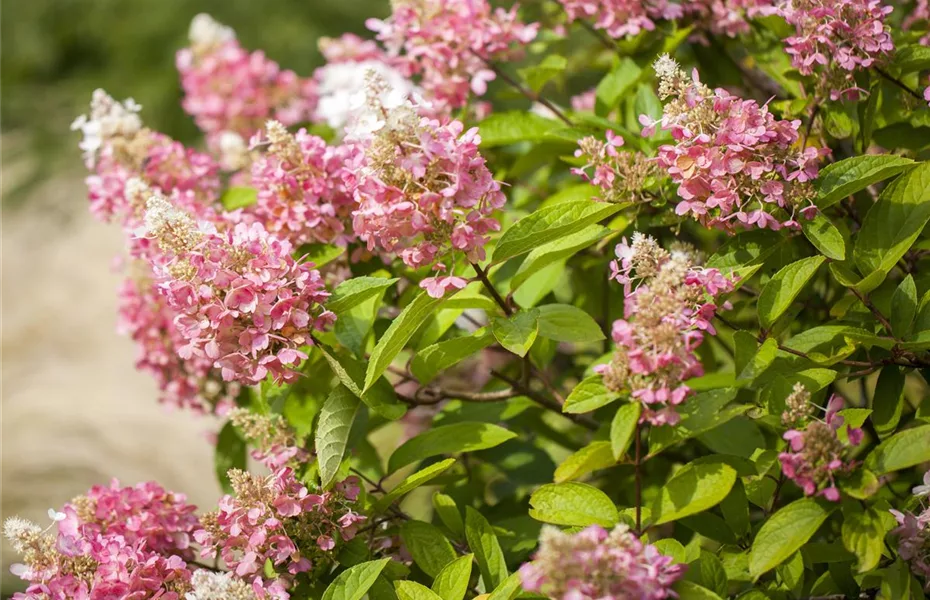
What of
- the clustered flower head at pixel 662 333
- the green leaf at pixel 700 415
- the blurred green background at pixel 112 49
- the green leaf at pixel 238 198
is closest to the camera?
the clustered flower head at pixel 662 333

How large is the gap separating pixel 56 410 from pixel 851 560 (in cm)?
217

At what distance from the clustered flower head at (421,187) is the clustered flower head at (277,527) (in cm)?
28

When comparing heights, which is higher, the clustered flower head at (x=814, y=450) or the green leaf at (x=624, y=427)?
the green leaf at (x=624, y=427)

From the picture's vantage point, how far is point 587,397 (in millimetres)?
955

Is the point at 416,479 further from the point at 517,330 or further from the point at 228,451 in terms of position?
the point at 228,451

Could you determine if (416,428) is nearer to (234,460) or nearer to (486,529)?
(234,460)

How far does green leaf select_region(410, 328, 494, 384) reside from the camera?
1.07 m

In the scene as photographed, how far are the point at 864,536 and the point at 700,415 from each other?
19cm

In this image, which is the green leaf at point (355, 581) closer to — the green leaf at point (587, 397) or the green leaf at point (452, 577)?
the green leaf at point (452, 577)

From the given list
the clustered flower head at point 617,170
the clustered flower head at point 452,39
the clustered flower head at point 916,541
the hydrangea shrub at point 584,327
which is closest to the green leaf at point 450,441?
the hydrangea shrub at point 584,327

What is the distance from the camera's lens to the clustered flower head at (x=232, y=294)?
970 millimetres

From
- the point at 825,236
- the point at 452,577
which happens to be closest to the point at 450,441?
the point at 452,577

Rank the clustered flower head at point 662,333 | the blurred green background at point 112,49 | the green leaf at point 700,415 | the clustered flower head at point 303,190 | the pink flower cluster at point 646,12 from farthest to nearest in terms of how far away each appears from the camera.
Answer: the blurred green background at point 112,49
the pink flower cluster at point 646,12
the clustered flower head at point 303,190
the green leaf at point 700,415
the clustered flower head at point 662,333

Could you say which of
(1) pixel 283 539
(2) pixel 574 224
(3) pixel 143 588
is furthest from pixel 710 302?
(3) pixel 143 588
